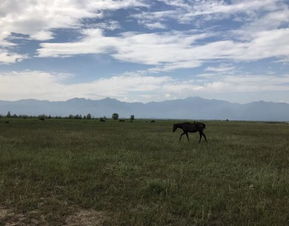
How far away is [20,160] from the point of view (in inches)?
632

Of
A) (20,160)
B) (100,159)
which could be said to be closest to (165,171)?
(100,159)

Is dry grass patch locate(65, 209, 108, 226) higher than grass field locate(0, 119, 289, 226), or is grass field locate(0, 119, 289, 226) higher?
grass field locate(0, 119, 289, 226)

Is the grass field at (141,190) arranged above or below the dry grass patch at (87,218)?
above

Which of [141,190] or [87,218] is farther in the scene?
[141,190]

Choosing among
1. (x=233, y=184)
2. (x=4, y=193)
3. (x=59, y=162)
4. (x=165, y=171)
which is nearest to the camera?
(x=4, y=193)

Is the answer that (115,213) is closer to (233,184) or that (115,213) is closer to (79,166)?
(233,184)

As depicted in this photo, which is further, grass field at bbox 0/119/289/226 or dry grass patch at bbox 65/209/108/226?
grass field at bbox 0/119/289/226

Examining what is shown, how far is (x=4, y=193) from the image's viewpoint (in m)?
10.3

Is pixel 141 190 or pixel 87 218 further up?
pixel 141 190

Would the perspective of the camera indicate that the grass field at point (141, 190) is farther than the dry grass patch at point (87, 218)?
Yes

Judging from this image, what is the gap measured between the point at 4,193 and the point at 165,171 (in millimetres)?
6311

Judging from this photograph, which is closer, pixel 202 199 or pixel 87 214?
pixel 87 214

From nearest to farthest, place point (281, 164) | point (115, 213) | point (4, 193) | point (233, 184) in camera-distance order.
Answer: point (115, 213) → point (4, 193) → point (233, 184) → point (281, 164)

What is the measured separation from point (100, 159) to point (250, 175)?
23.6 ft
